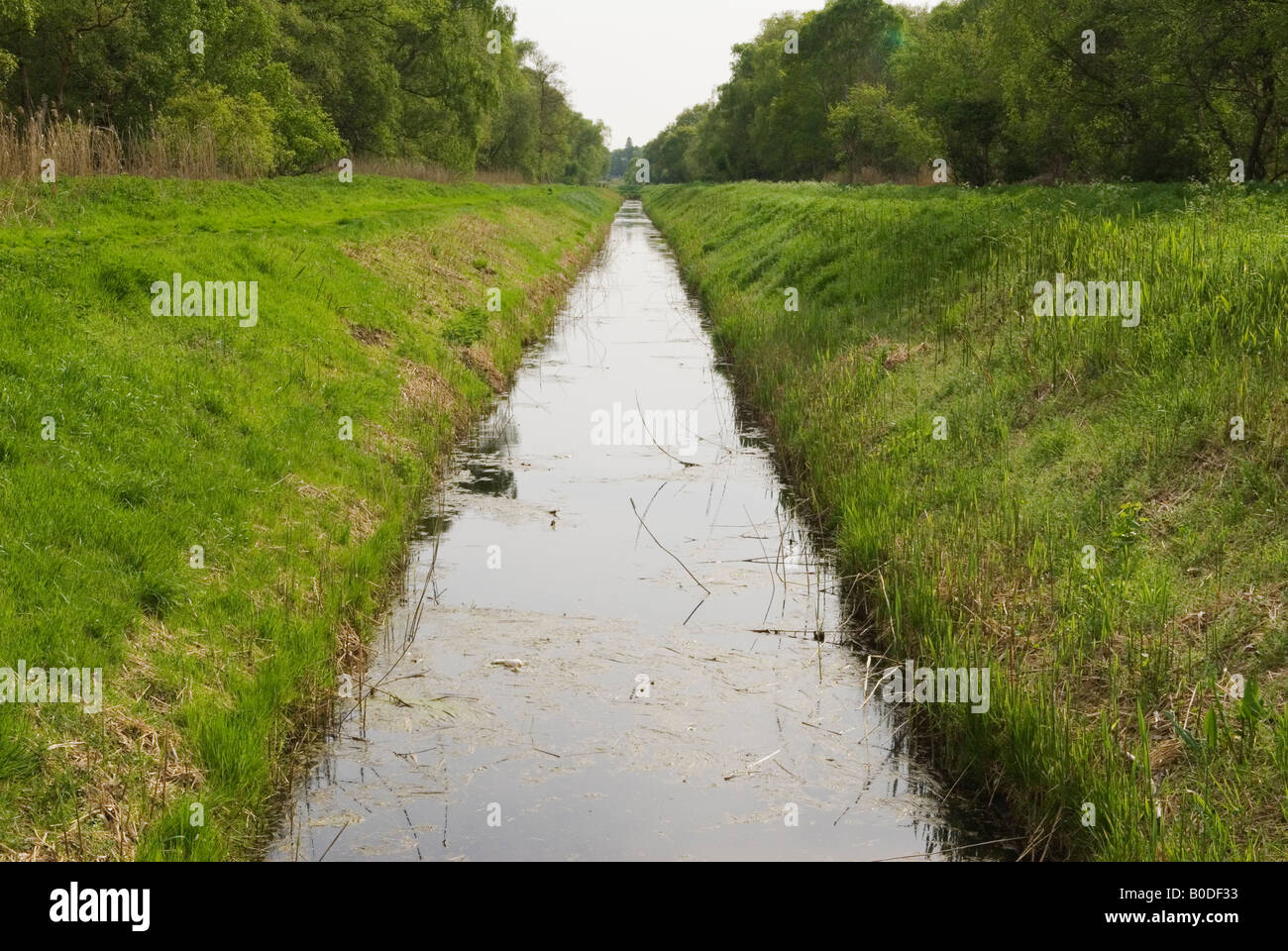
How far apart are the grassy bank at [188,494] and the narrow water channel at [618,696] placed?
510 mm

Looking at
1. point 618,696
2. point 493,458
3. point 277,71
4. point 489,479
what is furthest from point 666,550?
point 277,71

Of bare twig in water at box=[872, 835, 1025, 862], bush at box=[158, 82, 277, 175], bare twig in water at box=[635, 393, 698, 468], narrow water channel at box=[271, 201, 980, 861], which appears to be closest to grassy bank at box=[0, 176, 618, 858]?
narrow water channel at box=[271, 201, 980, 861]

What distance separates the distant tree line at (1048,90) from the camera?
2616 cm

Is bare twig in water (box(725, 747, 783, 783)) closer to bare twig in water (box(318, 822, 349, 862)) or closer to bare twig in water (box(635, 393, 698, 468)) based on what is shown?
bare twig in water (box(318, 822, 349, 862))

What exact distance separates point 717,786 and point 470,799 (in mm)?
1491

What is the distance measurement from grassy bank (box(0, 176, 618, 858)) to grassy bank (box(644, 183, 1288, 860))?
434 cm

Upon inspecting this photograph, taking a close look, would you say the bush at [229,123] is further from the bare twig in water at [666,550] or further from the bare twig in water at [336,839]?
the bare twig in water at [336,839]

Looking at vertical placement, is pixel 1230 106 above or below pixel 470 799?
above

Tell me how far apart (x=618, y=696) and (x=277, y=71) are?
3792 centimetres

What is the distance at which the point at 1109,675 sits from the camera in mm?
6719

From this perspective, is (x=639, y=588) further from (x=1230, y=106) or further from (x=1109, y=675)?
(x=1230, y=106)

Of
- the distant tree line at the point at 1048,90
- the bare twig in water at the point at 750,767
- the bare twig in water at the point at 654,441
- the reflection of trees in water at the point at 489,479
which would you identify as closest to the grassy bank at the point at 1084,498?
the bare twig in water at the point at 750,767

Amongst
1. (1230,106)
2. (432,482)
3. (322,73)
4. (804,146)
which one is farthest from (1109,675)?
(804,146)
